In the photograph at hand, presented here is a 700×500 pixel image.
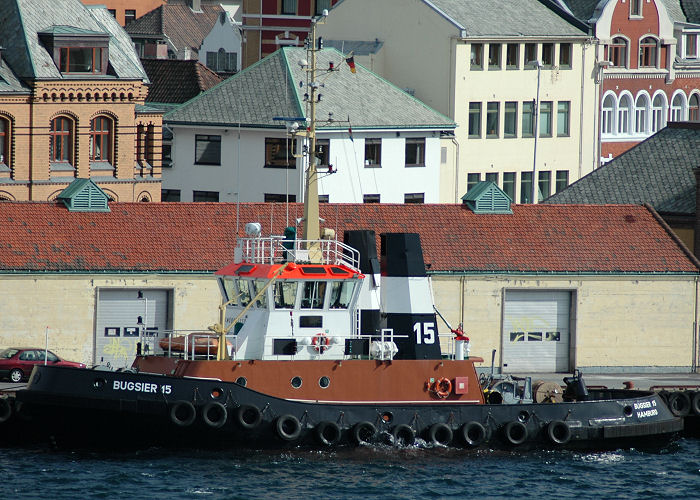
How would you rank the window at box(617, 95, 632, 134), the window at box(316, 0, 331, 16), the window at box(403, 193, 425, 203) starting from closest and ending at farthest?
the window at box(403, 193, 425, 203)
the window at box(617, 95, 632, 134)
the window at box(316, 0, 331, 16)

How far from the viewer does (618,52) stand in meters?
90.1

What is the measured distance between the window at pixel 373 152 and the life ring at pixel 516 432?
99.0 feet

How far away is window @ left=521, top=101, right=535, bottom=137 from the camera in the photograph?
3236 inches

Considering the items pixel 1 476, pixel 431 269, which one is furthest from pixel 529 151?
pixel 1 476

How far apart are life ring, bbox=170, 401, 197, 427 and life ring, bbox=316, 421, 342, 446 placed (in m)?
3.06

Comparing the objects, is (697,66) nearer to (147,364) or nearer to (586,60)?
(586,60)

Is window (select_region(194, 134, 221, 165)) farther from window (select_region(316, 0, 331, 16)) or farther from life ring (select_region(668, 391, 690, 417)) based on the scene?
life ring (select_region(668, 391, 690, 417))

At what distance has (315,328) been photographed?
4122cm

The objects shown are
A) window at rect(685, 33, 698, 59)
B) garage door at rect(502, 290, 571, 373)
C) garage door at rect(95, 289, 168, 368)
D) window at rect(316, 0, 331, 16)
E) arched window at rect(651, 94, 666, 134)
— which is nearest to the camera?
garage door at rect(95, 289, 168, 368)

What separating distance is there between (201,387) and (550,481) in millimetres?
8611

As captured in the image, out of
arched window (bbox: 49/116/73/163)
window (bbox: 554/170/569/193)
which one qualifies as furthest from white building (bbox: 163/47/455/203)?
window (bbox: 554/170/569/193)

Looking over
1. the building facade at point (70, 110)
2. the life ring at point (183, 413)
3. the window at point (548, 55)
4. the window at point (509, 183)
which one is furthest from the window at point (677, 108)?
the life ring at point (183, 413)

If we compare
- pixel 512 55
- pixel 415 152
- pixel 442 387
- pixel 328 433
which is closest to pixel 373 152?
pixel 415 152

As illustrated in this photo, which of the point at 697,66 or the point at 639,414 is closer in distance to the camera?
the point at 639,414
